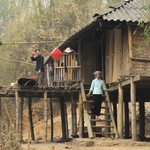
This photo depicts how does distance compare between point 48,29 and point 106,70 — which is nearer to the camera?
point 106,70

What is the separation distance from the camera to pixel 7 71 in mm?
33750

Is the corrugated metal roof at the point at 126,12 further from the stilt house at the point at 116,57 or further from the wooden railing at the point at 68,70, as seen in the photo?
the wooden railing at the point at 68,70

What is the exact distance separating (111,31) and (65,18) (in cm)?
1953

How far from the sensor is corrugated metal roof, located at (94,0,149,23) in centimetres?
1247

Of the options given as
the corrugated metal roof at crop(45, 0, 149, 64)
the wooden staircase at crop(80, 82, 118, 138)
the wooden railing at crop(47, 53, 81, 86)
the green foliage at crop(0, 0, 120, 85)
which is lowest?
the wooden staircase at crop(80, 82, 118, 138)

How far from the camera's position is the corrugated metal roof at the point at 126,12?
40.9ft

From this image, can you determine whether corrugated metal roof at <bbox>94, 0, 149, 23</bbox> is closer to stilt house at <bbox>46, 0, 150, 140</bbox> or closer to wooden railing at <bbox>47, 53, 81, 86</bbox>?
stilt house at <bbox>46, 0, 150, 140</bbox>

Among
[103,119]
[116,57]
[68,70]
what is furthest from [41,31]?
[103,119]

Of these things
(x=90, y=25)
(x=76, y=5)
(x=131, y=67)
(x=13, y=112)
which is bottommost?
(x=13, y=112)

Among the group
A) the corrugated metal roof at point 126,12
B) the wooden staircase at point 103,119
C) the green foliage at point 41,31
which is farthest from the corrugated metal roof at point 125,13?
the green foliage at point 41,31

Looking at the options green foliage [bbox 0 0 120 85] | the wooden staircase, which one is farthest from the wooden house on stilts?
green foliage [bbox 0 0 120 85]

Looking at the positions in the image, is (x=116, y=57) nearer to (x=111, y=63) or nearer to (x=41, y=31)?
(x=111, y=63)

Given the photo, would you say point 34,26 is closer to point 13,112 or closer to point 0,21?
point 13,112

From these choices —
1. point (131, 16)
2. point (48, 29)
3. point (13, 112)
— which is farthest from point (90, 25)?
point (48, 29)
